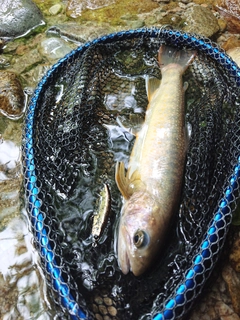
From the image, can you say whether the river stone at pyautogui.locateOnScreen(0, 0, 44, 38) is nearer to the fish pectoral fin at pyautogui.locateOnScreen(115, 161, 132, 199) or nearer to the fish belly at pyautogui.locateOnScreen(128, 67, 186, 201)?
the fish belly at pyautogui.locateOnScreen(128, 67, 186, 201)

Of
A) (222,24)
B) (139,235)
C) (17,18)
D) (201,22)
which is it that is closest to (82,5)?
(17,18)

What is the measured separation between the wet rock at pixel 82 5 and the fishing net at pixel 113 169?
165 centimetres

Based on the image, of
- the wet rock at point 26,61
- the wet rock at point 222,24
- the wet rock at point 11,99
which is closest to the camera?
the wet rock at point 11,99

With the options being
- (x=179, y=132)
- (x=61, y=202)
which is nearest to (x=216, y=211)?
(x=179, y=132)

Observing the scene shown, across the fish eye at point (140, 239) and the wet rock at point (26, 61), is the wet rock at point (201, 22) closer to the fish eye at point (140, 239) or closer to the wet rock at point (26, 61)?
the wet rock at point (26, 61)

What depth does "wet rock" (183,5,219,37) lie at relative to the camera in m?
4.63

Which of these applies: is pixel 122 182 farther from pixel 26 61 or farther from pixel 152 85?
pixel 26 61

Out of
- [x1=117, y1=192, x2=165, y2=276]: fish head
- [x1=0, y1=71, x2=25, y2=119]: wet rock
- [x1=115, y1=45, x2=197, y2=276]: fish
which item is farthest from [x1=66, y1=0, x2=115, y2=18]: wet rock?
[x1=117, y1=192, x2=165, y2=276]: fish head

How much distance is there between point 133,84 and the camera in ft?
12.6

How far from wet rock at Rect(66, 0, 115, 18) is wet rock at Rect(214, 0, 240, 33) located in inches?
61.3

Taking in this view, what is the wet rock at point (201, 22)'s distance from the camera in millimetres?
4633

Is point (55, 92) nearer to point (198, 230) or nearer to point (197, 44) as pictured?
point (197, 44)

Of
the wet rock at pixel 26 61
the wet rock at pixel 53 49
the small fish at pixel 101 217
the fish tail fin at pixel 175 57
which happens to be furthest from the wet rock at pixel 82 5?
the small fish at pixel 101 217

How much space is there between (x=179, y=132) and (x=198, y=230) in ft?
2.99
